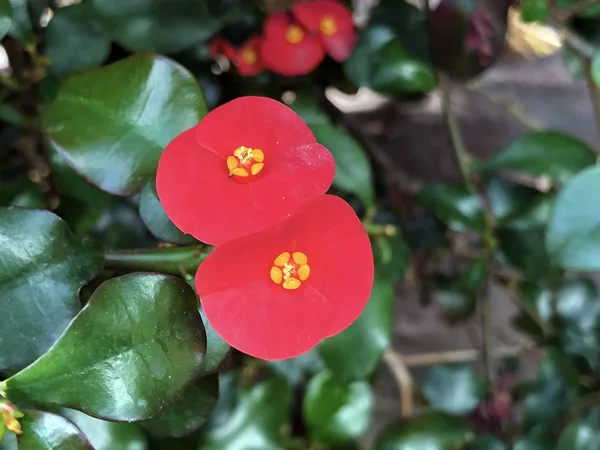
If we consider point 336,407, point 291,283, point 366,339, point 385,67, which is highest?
point 291,283

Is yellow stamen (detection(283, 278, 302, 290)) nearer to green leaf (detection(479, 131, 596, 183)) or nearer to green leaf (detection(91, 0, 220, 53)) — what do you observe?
green leaf (detection(91, 0, 220, 53))

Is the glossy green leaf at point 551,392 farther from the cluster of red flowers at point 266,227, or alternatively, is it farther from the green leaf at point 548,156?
the cluster of red flowers at point 266,227

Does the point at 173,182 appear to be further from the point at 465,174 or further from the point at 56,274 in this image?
the point at 465,174

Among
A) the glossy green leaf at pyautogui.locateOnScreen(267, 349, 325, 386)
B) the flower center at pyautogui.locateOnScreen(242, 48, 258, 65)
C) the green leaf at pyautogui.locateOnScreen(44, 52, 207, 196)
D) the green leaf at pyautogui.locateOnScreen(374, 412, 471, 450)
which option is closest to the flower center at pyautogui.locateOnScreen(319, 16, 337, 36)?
the flower center at pyautogui.locateOnScreen(242, 48, 258, 65)

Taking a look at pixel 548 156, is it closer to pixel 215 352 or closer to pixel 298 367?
pixel 298 367

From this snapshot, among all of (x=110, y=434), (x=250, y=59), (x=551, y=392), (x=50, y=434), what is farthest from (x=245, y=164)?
(x=551, y=392)

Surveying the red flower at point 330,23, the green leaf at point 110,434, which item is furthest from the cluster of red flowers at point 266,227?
the red flower at point 330,23
